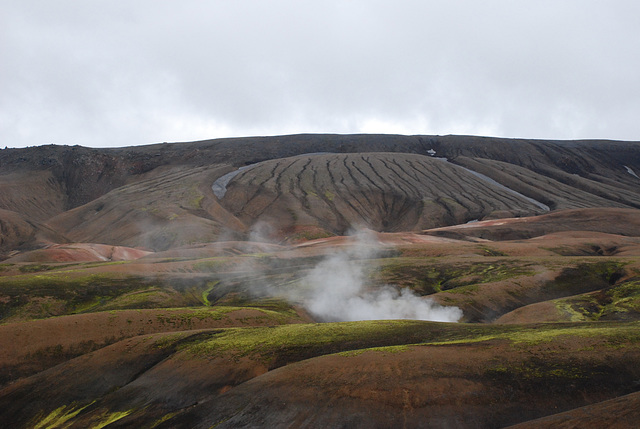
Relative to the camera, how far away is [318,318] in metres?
38.2

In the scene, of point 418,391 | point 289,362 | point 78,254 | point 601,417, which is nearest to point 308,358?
point 289,362

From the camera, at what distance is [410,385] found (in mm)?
14875

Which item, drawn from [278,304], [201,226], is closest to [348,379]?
[278,304]

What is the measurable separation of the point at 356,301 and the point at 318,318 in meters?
4.44

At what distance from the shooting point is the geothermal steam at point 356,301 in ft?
120

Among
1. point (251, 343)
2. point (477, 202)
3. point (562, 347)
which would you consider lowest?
point (251, 343)

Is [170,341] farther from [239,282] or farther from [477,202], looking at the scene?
[477,202]

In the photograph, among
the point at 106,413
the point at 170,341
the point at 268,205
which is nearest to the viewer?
the point at 106,413

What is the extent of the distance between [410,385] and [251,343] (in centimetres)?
958

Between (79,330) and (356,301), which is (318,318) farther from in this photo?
(79,330)

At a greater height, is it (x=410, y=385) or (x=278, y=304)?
(x=410, y=385)

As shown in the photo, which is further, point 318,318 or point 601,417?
point 318,318

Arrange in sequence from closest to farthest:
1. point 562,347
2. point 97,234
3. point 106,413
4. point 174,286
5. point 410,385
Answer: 1. point 410,385
2. point 562,347
3. point 106,413
4. point 174,286
5. point 97,234

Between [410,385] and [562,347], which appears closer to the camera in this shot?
[410,385]
